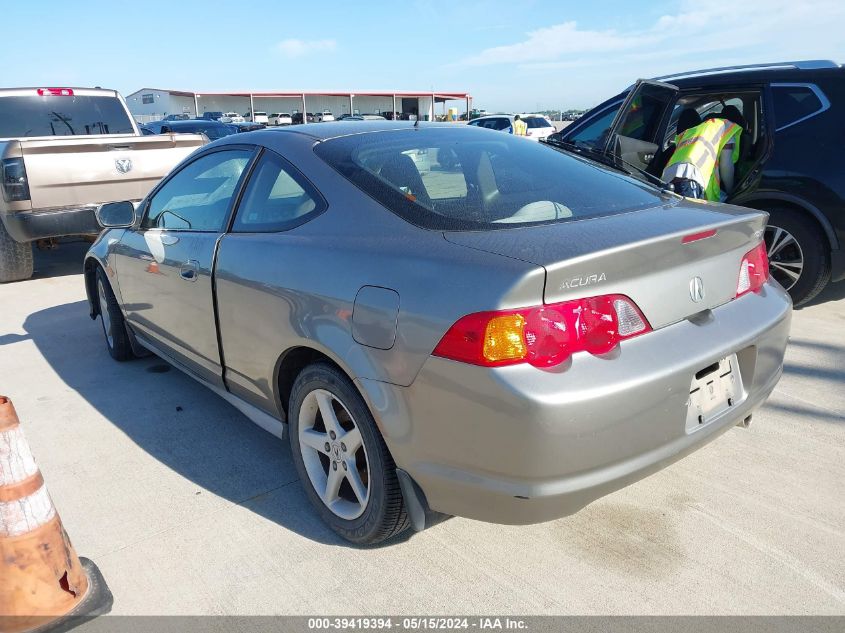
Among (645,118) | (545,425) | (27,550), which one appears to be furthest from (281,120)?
(545,425)

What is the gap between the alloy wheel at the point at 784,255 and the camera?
4750mm

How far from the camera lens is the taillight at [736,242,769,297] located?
2.48 meters

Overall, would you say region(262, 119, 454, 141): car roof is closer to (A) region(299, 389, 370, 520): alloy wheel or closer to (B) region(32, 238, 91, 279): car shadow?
(A) region(299, 389, 370, 520): alloy wheel

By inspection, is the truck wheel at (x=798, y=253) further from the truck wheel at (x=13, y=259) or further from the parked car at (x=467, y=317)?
the truck wheel at (x=13, y=259)

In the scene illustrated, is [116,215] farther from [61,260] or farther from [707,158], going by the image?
[61,260]

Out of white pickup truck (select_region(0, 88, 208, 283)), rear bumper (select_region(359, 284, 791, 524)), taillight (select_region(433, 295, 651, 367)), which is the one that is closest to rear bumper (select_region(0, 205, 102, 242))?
white pickup truck (select_region(0, 88, 208, 283))

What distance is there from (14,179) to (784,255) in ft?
21.3

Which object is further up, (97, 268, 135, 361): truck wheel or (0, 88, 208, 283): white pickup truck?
(0, 88, 208, 283): white pickup truck

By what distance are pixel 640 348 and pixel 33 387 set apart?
3826mm

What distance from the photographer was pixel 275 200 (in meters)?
2.84

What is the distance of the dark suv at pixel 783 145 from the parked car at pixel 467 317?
1.98m

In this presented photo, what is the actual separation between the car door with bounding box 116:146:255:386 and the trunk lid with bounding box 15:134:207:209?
278 cm

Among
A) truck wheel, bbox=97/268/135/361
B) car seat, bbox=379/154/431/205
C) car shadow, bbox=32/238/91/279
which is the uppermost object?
car seat, bbox=379/154/431/205

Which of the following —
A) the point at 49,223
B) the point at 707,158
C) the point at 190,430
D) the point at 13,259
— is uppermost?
the point at 707,158
